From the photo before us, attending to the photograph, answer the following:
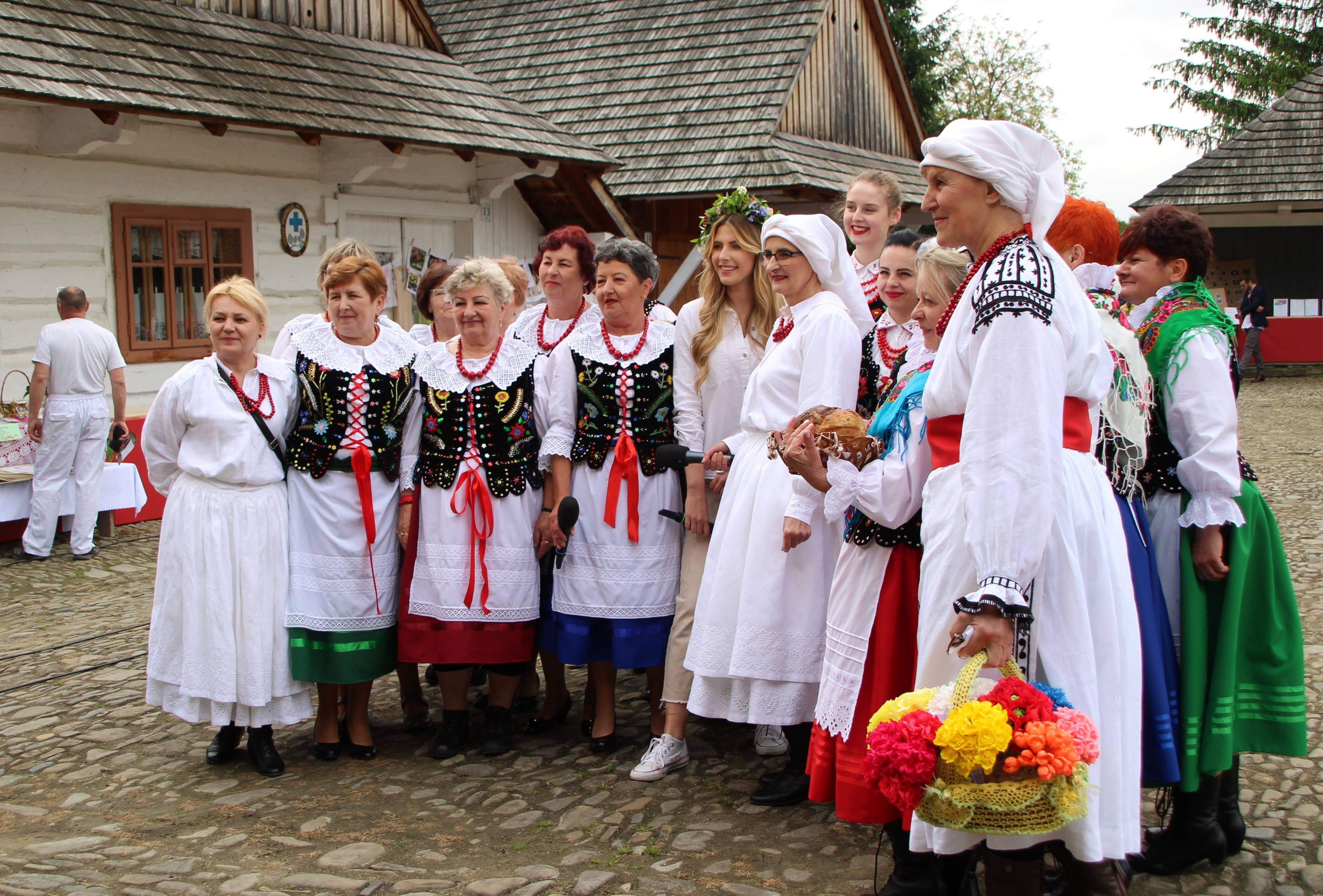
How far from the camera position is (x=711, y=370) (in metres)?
4.32

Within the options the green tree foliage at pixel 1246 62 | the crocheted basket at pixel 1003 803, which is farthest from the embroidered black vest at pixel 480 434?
the green tree foliage at pixel 1246 62

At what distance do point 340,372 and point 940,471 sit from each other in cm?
246

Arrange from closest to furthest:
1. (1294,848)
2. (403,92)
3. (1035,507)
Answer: (1035,507), (1294,848), (403,92)

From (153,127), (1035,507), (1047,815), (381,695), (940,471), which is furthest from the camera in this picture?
(153,127)

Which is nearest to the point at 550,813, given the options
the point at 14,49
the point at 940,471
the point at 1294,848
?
the point at 940,471

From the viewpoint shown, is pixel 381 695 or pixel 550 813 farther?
pixel 381 695

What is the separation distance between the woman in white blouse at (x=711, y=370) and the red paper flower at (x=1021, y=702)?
1.97 meters

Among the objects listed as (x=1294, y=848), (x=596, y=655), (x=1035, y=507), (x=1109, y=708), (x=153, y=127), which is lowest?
(x=1294, y=848)

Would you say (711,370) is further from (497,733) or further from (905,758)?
(905,758)

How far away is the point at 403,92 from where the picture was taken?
10781 mm

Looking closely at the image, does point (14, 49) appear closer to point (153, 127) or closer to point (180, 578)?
point (153, 127)

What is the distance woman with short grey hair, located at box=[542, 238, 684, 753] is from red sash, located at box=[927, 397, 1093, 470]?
5.86 ft

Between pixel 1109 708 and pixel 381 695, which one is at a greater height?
pixel 1109 708

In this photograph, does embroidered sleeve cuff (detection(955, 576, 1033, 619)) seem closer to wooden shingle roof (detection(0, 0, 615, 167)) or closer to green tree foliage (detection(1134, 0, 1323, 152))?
wooden shingle roof (detection(0, 0, 615, 167))
